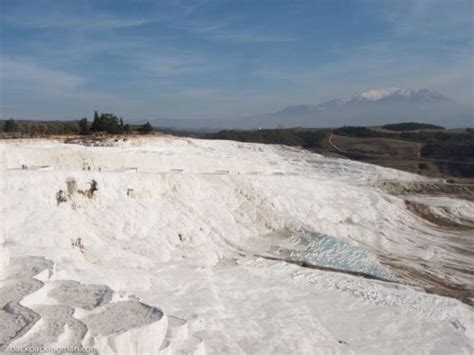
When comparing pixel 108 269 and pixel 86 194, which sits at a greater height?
pixel 86 194

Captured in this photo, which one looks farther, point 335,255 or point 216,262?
point 335,255

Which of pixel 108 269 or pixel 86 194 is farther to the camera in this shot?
pixel 86 194

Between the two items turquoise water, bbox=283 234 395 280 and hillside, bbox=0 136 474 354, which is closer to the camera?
hillside, bbox=0 136 474 354

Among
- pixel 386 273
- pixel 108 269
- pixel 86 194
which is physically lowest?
pixel 386 273

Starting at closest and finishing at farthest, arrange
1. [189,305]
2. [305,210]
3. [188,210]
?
[189,305] → [188,210] → [305,210]

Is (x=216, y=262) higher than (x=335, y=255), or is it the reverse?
(x=216, y=262)

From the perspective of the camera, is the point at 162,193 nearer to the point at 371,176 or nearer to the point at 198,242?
the point at 198,242

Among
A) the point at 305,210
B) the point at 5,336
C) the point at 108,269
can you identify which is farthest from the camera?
the point at 305,210

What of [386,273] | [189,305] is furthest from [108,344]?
[386,273]

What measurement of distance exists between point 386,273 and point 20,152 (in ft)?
69.4

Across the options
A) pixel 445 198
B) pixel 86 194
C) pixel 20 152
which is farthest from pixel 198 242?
pixel 445 198

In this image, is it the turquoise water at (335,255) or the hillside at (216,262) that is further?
the turquoise water at (335,255)

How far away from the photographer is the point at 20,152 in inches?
1176

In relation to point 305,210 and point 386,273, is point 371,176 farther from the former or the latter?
point 386,273
